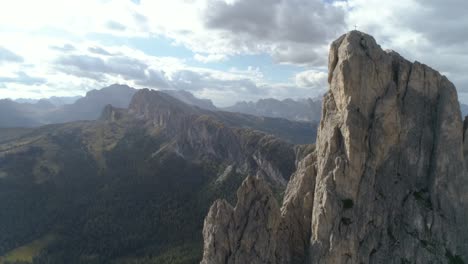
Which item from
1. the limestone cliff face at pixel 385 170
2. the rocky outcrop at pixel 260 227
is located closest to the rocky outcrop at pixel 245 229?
the rocky outcrop at pixel 260 227

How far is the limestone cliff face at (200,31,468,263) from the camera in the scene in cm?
6956

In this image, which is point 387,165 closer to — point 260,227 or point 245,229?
point 260,227

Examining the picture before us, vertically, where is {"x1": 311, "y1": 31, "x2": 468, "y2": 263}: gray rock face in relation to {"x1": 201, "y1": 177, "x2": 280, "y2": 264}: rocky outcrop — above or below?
above

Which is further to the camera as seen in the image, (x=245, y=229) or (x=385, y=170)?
(x=245, y=229)

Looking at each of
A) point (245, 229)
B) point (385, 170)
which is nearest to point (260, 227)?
point (245, 229)

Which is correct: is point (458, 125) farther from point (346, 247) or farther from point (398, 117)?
point (346, 247)

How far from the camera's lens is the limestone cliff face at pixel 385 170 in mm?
69562

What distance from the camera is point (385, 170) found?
239 feet

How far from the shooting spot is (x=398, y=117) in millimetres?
73000

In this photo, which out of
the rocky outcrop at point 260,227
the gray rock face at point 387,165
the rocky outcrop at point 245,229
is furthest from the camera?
the rocky outcrop at point 260,227

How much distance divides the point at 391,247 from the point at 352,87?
31748mm

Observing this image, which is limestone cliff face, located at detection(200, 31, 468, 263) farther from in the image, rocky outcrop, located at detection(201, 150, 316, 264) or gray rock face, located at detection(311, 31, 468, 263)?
rocky outcrop, located at detection(201, 150, 316, 264)

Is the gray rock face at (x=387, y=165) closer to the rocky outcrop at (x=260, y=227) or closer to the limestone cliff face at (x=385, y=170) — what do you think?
the limestone cliff face at (x=385, y=170)

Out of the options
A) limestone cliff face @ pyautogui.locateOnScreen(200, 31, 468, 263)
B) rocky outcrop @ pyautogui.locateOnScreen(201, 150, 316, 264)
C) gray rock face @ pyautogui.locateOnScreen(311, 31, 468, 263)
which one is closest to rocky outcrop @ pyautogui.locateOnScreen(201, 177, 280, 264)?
rocky outcrop @ pyautogui.locateOnScreen(201, 150, 316, 264)
